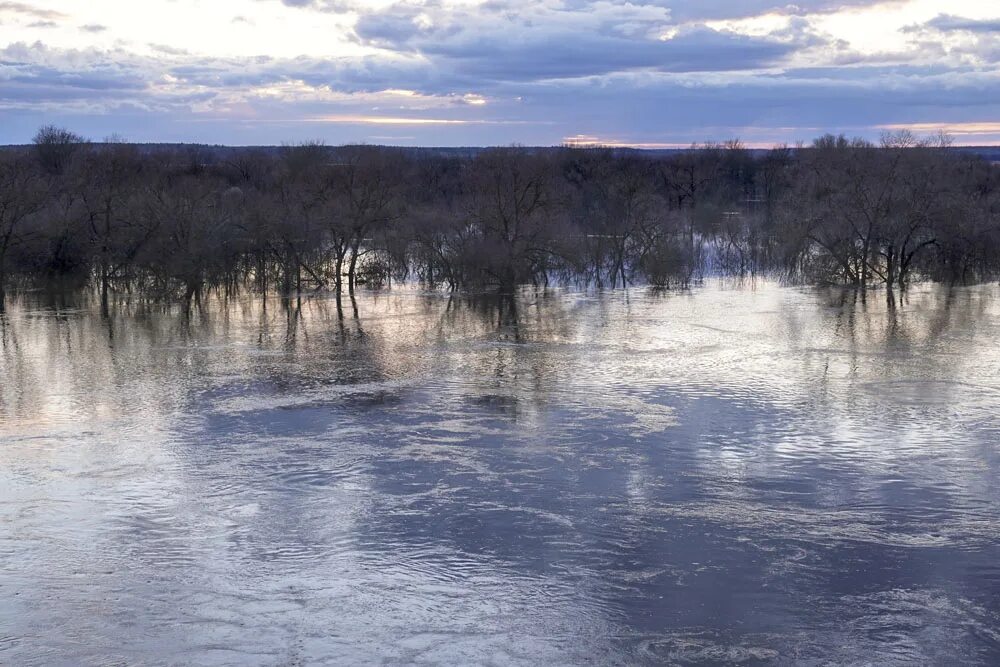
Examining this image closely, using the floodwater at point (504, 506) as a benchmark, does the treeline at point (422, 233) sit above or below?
above

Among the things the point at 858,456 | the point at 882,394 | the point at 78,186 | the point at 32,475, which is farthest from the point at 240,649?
the point at 78,186

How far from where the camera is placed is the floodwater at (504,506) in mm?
9812

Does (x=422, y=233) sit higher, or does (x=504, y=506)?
(x=422, y=233)

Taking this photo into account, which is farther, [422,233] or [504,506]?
[422,233]

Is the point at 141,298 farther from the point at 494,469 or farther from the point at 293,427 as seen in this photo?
the point at 494,469

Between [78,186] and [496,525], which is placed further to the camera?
[78,186]

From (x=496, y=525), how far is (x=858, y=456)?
19.6 ft

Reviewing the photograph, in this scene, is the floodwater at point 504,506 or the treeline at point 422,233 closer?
the floodwater at point 504,506

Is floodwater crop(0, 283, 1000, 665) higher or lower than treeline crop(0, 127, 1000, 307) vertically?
lower

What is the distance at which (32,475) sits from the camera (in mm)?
14438

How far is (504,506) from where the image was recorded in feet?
43.3

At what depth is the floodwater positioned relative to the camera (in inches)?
386

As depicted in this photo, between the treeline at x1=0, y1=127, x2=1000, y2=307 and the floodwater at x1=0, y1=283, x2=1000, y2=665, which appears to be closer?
the floodwater at x1=0, y1=283, x2=1000, y2=665

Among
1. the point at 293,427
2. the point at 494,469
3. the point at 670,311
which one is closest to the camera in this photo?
the point at 494,469
